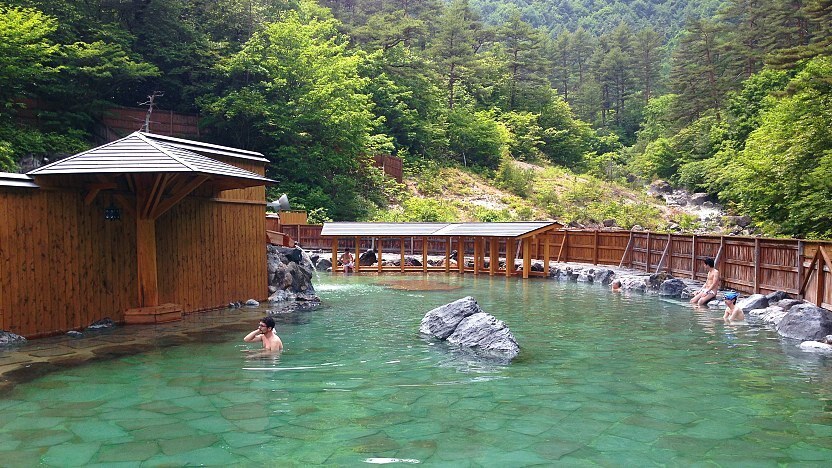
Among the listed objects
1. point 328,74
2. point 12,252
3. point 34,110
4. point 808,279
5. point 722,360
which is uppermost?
point 328,74

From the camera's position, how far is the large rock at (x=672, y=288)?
16.7 m

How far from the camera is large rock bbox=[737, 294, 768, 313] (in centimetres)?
1338

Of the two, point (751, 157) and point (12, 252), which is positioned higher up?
point (751, 157)

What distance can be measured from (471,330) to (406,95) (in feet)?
113

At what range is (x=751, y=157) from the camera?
21875mm

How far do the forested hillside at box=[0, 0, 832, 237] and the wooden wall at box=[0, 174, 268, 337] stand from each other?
1181cm

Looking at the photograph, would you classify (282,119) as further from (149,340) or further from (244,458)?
(244,458)

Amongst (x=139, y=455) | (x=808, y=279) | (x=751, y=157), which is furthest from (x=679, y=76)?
(x=139, y=455)

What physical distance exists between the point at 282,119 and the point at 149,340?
2349 centimetres

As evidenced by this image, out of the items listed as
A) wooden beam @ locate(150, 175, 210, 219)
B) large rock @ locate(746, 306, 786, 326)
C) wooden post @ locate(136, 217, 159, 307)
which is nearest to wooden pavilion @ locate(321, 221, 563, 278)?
large rock @ locate(746, 306, 786, 326)

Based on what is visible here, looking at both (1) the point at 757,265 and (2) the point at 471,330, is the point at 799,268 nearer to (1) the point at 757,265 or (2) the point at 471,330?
(1) the point at 757,265

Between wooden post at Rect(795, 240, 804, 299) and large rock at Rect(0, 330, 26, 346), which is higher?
wooden post at Rect(795, 240, 804, 299)

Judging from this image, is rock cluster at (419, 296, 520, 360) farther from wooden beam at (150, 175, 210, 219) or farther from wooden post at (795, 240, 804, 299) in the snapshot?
wooden post at (795, 240, 804, 299)

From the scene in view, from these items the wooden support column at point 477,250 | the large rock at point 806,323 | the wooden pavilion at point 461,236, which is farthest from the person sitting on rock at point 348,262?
the large rock at point 806,323
